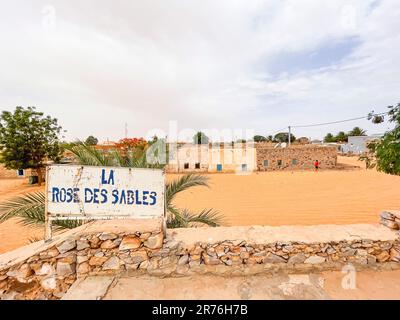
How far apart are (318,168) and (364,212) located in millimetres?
16947

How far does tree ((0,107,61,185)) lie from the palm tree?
14298 millimetres

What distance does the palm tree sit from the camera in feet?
12.3

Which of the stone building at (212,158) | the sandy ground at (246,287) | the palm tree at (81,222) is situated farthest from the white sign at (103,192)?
the stone building at (212,158)

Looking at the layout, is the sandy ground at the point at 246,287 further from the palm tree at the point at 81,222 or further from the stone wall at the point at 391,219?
the palm tree at the point at 81,222

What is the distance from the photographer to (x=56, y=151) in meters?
17.0

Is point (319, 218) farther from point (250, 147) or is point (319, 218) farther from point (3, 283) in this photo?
point (250, 147)

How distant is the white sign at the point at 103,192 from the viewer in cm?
303

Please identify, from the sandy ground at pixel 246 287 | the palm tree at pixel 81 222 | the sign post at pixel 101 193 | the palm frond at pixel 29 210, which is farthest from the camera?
the palm tree at pixel 81 222

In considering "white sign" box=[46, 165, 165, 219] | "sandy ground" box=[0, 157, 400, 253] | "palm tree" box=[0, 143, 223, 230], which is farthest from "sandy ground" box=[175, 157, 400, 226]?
"white sign" box=[46, 165, 165, 219]

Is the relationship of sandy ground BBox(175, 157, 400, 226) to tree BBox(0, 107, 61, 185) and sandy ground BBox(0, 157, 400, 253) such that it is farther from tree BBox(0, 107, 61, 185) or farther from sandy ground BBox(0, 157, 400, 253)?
tree BBox(0, 107, 61, 185)

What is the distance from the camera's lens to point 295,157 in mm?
24031

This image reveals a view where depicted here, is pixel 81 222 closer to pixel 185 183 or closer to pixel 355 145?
pixel 185 183
